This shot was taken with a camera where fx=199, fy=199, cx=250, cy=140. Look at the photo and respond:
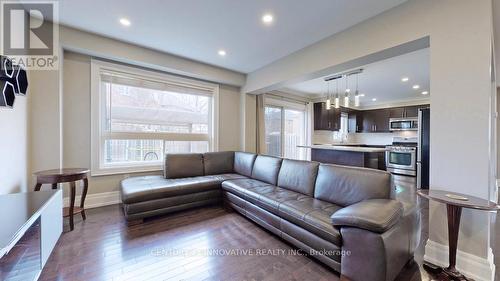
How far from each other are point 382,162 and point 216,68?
4.51 meters

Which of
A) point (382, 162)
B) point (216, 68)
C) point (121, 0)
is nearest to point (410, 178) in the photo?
point (382, 162)

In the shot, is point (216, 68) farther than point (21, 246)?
Yes

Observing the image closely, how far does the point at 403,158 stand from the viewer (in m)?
6.20

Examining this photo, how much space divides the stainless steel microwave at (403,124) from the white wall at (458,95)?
5.57m

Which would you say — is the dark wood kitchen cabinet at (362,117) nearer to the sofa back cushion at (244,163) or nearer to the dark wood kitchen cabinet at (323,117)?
the dark wood kitchen cabinet at (323,117)

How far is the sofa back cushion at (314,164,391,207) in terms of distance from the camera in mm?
1975

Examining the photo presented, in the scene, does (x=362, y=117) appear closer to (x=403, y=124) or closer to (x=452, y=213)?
(x=403, y=124)

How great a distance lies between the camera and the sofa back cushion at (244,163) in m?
3.70

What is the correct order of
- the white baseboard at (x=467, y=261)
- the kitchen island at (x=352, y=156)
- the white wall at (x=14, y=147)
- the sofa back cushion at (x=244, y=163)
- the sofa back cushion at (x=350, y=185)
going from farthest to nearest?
the kitchen island at (x=352, y=156)
the sofa back cushion at (x=244, y=163)
the sofa back cushion at (x=350, y=185)
the white wall at (x=14, y=147)
the white baseboard at (x=467, y=261)

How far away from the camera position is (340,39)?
265 centimetres

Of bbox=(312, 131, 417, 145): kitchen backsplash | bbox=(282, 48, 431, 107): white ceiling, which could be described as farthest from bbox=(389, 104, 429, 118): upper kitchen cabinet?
bbox=(312, 131, 417, 145): kitchen backsplash

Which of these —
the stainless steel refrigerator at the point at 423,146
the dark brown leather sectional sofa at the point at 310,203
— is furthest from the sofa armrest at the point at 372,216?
the stainless steel refrigerator at the point at 423,146

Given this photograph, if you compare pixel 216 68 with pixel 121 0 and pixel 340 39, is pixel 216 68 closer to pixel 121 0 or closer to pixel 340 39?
pixel 121 0

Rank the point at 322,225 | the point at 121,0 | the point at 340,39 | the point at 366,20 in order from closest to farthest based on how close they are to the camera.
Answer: the point at 322,225 → the point at 121,0 → the point at 366,20 → the point at 340,39
